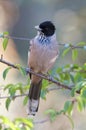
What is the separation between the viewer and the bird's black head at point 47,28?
393cm

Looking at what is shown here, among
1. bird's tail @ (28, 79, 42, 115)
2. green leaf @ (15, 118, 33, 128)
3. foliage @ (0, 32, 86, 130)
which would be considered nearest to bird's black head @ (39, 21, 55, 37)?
bird's tail @ (28, 79, 42, 115)

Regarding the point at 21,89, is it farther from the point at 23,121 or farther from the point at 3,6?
the point at 3,6

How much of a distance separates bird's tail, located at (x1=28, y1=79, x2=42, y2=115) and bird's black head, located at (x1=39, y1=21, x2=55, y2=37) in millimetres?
424

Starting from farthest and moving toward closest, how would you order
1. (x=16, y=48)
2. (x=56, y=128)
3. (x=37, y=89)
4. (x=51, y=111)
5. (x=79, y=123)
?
(x=16, y=48) < (x=79, y=123) < (x=56, y=128) < (x=37, y=89) < (x=51, y=111)

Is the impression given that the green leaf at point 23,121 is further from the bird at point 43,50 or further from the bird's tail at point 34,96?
the bird at point 43,50

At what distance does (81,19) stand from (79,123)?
1.72 m

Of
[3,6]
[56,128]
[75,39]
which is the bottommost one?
[56,128]

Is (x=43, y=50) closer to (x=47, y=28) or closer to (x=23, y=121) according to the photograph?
(x=47, y=28)

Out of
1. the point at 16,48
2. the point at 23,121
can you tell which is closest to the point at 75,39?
the point at 16,48

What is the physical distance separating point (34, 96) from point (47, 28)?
55 cm

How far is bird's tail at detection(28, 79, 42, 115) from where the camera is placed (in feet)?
12.0

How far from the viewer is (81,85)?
280 cm

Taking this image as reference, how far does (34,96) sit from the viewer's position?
12.1 feet

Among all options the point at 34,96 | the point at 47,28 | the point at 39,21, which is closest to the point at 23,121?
the point at 34,96
